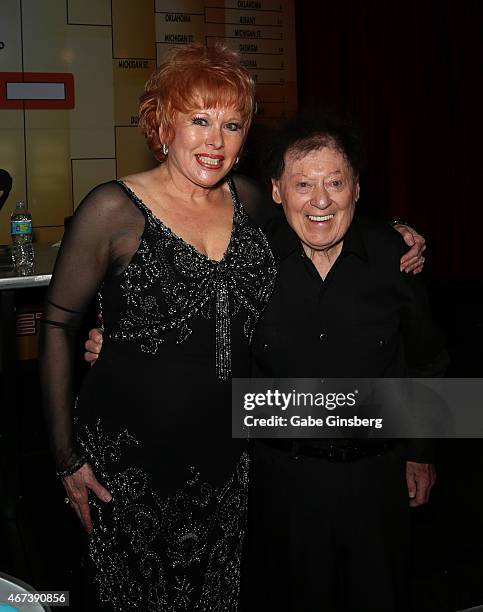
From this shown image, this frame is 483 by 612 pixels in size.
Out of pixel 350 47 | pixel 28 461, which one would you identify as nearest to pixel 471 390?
pixel 28 461

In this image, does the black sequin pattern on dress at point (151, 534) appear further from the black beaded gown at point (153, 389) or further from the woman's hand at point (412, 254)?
the woman's hand at point (412, 254)

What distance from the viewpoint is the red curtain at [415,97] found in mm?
5586

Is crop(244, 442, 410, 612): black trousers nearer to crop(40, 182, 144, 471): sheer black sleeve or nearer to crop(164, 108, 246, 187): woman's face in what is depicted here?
crop(40, 182, 144, 471): sheer black sleeve

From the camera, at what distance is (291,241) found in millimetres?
1603

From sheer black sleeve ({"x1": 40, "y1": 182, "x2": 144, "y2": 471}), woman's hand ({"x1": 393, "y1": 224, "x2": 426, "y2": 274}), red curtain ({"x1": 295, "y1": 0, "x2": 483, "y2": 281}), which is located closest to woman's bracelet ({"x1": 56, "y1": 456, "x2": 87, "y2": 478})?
sheer black sleeve ({"x1": 40, "y1": 182, "x2": 144, "y2": 471})

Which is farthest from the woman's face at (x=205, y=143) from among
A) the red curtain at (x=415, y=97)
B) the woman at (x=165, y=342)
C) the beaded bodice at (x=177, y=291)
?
the red curtain at (x=415, y=97)

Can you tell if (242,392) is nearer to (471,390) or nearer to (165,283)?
(165,283)

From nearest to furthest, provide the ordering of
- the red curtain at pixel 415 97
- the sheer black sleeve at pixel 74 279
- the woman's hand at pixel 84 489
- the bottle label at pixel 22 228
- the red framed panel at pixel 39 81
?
1. the sheer black sleeve at pixel 74 279
2. the woman's hand at pixel 84 489
3. the bottle label at pixel 22 228
4. the red framed panel at pixel 39 81
5. the red curtain at pixel 415 97

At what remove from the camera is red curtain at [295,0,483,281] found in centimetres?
559

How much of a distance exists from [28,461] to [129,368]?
6.91ft

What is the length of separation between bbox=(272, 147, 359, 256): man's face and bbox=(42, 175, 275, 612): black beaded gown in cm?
11

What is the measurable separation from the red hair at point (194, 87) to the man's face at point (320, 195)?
0.15 meters

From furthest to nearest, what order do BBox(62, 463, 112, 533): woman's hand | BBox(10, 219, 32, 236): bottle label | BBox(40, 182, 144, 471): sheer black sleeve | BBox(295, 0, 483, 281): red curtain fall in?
1. BBox(295, 0, 483, 281): red curtain
2. BBox(10, 219, 32, 236): bottle label
3. BBox(62, 463, 112, 533): woman's hand
4. BBox(40, 182, 144, 471): sheer black sleeve

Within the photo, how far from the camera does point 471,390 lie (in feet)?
14.1
